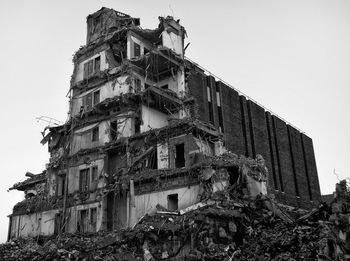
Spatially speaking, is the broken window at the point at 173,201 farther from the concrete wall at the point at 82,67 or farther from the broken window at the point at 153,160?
the concrete wall at the point at 82,67

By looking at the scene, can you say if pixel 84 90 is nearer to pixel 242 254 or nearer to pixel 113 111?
pixel 113 111

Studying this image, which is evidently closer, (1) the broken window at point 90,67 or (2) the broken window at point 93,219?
(2) the broken window at point 93,219

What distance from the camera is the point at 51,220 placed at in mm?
28594

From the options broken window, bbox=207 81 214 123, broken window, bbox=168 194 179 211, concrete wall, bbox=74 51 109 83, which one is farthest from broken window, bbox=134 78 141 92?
broken window, bbox=168 194 179 211

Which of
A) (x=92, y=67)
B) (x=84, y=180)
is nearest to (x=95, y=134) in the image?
(x=84, y=180)

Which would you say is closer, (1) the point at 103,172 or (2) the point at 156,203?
(2) the point at 156,203

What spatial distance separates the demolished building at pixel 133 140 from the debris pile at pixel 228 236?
247 cm

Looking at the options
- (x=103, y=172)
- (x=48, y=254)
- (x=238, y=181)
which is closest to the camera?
(x=48, y=254)

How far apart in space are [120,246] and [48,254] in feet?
12.4

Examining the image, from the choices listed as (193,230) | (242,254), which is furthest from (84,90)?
(242,254)

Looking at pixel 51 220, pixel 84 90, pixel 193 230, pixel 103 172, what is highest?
pixel 84 90

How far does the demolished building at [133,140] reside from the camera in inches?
933

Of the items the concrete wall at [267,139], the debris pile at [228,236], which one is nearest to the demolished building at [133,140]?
the concrete wall at [267,139]

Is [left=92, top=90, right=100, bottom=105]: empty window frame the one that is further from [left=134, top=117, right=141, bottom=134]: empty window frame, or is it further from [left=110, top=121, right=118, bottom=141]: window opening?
[left=134, top=117, right=141, bottom=134]: empty window frame
